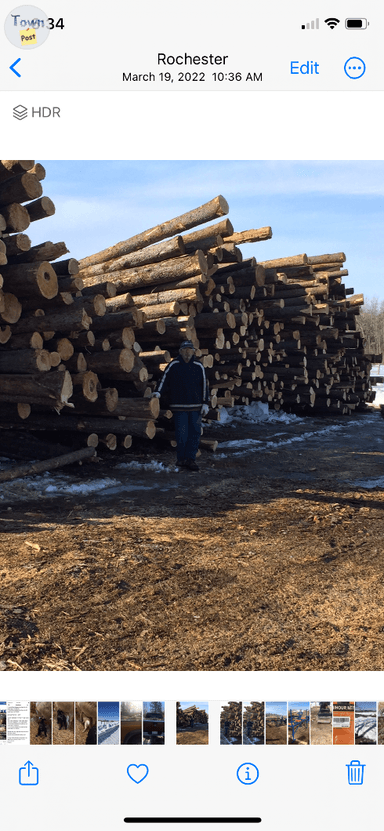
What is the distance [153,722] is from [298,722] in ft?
1.60

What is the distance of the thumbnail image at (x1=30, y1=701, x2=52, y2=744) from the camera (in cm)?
181

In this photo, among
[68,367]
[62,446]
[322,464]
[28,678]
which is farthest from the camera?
[322,464]

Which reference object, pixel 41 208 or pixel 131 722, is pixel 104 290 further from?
pixel 131 722

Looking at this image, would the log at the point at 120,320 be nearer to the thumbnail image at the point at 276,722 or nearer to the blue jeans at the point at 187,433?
the blue jeans at the point at 187,433

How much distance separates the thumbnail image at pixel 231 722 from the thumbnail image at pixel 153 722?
0.65 ft

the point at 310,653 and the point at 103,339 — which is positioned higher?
the point at 103,339

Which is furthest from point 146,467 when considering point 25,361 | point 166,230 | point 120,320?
point 166,230

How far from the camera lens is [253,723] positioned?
1804mm

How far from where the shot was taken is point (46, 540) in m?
4.71

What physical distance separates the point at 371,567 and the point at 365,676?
8.20 ft

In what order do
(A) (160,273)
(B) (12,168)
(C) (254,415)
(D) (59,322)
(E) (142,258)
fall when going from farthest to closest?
(C) (254,415), (E) (142,258), (A) (160,273), (D) (59,322), (B) (12,168)
